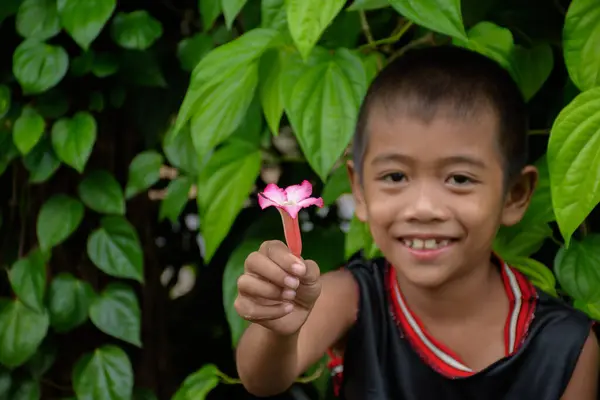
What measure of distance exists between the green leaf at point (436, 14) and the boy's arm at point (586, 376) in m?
0.40

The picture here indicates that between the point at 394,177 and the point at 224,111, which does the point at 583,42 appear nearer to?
the point at 394,177

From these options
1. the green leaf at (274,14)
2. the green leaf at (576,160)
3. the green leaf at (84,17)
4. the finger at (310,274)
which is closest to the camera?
the finger at (310,274)

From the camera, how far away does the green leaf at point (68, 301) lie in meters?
1.62

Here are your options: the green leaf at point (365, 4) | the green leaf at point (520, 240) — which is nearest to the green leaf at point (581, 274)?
the green leaf at point (520, 240)

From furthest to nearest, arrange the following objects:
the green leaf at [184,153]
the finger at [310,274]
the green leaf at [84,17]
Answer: the green leaf at [184,153] → the green leaf at [84,17] → the finger at [310,274]

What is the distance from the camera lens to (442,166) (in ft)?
3.79

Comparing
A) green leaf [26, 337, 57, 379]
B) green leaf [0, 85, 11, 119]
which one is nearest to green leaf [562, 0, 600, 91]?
green leaf [0, 85, 11, 119]

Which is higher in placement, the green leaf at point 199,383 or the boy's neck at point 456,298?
the boy's neck at point 456,298

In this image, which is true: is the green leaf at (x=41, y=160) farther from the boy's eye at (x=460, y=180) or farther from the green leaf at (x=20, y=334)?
the boy's eye at (x=460, y=180)

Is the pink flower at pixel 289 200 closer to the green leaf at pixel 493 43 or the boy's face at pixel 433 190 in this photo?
the boy's face at pixel 433 190

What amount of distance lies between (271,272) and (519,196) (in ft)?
1.53

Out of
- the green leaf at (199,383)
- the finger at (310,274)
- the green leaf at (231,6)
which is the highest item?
the green leaf at (231,6)

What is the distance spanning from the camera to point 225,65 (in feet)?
4.24

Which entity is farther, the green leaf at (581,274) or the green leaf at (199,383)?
the green leaf at (199,383)
